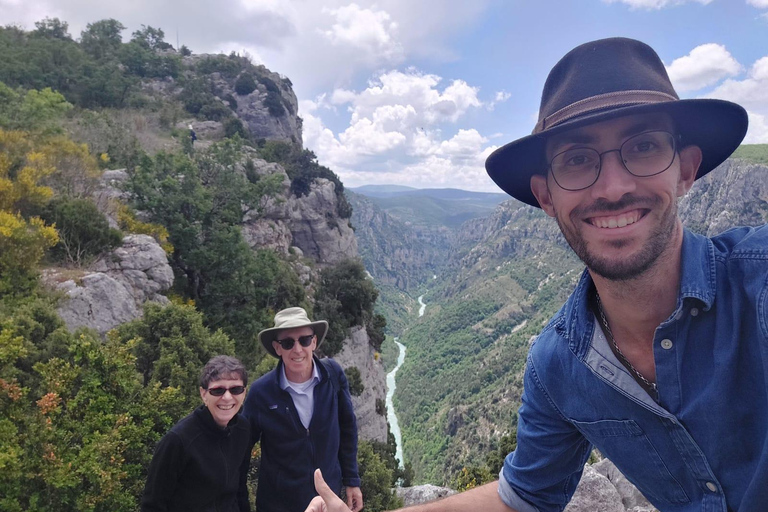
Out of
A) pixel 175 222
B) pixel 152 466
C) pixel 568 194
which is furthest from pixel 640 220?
pixel 175 222

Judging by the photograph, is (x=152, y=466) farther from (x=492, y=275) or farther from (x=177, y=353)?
(x=492, y=275)

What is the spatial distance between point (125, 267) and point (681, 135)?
14.1 m

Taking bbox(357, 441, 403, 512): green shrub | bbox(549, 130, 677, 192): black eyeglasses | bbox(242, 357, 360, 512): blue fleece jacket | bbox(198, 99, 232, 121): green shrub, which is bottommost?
bbox(357, 441, 403, 512): green shrub

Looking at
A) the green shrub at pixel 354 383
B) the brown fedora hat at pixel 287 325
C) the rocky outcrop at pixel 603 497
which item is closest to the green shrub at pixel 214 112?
the green shrub at pixel 354 383

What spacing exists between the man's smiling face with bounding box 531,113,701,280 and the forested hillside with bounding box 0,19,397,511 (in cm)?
677

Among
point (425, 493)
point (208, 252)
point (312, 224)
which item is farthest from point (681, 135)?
point (312, 224)

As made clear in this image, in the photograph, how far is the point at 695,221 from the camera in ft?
266

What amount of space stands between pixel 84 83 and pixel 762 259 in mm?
43506

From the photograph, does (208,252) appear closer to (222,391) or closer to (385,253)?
(222,391)

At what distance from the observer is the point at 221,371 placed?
12.5 feet

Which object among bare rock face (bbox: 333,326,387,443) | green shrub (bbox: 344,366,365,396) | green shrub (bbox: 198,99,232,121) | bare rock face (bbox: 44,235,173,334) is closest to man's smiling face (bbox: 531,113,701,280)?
bare rock face (bbox: 44,235,173,334)

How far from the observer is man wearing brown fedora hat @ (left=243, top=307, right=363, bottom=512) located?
3.96 m

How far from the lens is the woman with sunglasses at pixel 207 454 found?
3396 mm

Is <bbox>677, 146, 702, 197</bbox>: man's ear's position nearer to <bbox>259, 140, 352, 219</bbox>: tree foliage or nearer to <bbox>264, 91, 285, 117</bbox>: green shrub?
<bbox>259, 140, 352, 219</bbox>: tree foliage
